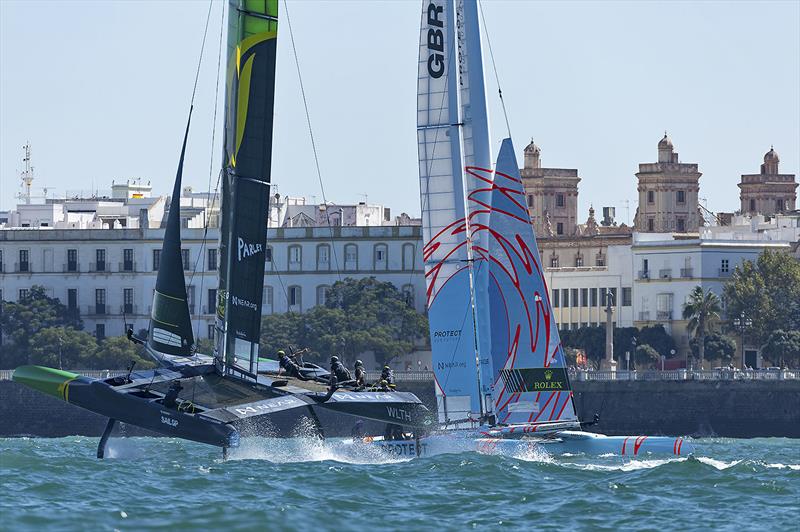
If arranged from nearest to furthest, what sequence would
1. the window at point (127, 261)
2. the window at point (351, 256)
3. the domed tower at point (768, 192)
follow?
1. the window at point (351, 256)
2. the window at point (127, 261)
3. the domed tower at point (768, 192)

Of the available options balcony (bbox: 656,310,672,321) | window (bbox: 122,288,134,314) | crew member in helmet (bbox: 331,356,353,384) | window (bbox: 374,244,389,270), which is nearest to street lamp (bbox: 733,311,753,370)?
balcony (bbox: 656,310,672,321)

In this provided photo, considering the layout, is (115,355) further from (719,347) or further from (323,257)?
(719,347)

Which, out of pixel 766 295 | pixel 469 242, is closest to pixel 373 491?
pixel 469 242

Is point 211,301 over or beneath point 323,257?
beneath

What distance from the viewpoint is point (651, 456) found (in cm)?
4484

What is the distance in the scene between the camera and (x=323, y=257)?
10106 cm

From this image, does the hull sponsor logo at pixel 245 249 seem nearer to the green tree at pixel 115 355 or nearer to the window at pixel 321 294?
the green tree at pixel 115 355

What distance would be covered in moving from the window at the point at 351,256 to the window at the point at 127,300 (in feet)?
29.1

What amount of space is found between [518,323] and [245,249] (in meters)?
6.14

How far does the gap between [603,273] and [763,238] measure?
23.2ft

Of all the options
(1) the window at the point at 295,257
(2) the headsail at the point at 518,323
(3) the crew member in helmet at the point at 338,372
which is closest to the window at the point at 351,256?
(1) the window at the point at 295,257

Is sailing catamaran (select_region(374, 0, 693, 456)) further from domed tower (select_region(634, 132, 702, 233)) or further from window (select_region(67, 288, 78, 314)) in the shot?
domed tower (select_region(634, 132, 702, 233))

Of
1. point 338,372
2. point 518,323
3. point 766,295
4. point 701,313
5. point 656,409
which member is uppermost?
point 766,295

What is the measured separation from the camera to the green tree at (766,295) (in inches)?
3735
